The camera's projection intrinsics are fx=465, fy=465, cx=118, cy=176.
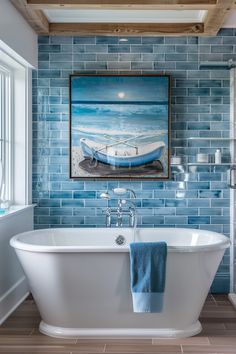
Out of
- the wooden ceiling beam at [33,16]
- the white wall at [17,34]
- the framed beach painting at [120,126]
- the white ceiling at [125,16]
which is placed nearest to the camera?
the white wall at [17,34]

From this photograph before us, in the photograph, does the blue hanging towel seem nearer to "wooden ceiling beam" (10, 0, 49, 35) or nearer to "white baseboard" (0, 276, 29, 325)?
"white baseboard" (0, 276, 29, 325)

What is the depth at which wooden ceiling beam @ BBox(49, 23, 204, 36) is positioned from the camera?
180 inches

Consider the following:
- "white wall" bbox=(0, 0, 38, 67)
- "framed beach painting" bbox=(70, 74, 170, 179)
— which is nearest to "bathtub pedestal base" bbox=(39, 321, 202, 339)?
"framed beach painting" bbox=(70, 74, 170, 179)

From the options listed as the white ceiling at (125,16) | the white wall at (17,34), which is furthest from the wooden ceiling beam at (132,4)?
the white ceiling at (125,16)

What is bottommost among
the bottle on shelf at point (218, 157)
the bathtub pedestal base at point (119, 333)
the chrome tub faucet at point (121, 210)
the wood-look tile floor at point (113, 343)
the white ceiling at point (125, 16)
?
the wood-look tile floor at point (113, 343)

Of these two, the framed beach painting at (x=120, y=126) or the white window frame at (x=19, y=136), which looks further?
the framed beach painting at (x=120, y=126)

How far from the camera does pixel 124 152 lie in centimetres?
470

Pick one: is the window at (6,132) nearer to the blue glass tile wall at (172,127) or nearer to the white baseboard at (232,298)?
the blue glass tile wall at (172,127)

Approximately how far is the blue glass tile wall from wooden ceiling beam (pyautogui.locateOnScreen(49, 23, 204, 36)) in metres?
0.11

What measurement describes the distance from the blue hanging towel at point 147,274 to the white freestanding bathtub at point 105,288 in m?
0.08

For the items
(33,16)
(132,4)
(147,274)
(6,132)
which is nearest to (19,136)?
(6,132)

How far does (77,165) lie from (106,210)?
1.79ft

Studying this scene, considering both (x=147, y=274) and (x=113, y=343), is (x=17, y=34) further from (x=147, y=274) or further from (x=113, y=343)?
(x=113, y=343)

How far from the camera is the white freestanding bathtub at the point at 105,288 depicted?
134 inches
